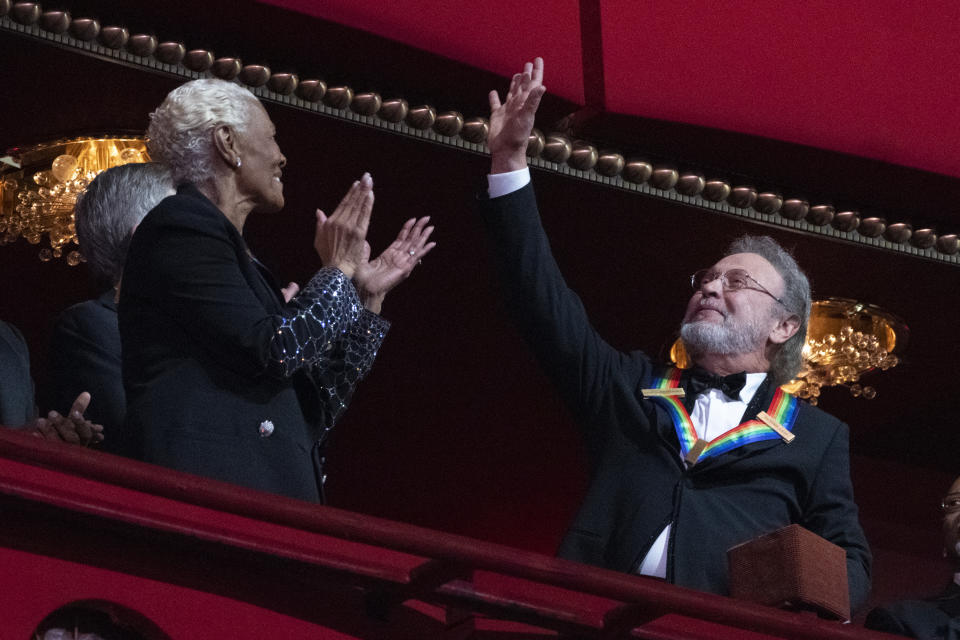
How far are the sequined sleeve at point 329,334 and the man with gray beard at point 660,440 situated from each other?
0.27 meters

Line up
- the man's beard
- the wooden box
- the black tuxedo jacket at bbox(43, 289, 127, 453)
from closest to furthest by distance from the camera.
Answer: the wooden box → the black tuxedo jacket at bbox(43, 289, 127, 453) → the man's beard

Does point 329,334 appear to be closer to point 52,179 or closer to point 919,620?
point 919,620

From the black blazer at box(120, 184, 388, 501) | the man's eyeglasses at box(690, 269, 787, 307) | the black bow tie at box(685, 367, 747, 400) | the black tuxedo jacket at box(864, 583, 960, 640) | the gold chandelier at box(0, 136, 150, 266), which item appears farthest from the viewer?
the gold chandelier at box(0, 136, 150, 266)

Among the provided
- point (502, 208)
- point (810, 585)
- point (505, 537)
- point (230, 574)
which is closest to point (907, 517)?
point (505, 537)

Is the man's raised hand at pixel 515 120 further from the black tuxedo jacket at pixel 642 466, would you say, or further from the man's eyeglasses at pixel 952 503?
the man's eyeglasses at pixel 952 503

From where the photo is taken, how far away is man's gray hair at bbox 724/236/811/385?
2854mm

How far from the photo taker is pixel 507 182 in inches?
102

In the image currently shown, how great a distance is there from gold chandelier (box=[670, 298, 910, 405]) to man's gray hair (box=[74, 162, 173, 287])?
161 cm

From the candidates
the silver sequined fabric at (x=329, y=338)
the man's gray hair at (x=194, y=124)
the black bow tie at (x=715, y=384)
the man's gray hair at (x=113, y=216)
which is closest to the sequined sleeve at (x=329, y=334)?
the silver sequined fabric at (x=329, y=338)

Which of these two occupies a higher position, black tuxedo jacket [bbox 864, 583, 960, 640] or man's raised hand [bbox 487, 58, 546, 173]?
man's raised hand [bbox 487, 58, 546, 173]

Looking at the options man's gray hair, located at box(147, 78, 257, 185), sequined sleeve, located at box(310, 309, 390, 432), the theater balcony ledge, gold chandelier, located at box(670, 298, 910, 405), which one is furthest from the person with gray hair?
gold chandelier, located at box(670, 298, 910, 405)

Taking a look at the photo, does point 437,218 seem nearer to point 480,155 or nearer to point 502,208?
point 480,155

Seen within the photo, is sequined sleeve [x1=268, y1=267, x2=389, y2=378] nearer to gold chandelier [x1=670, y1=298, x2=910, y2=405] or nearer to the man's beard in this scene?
the man's beard

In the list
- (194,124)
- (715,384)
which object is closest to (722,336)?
(715,384)
